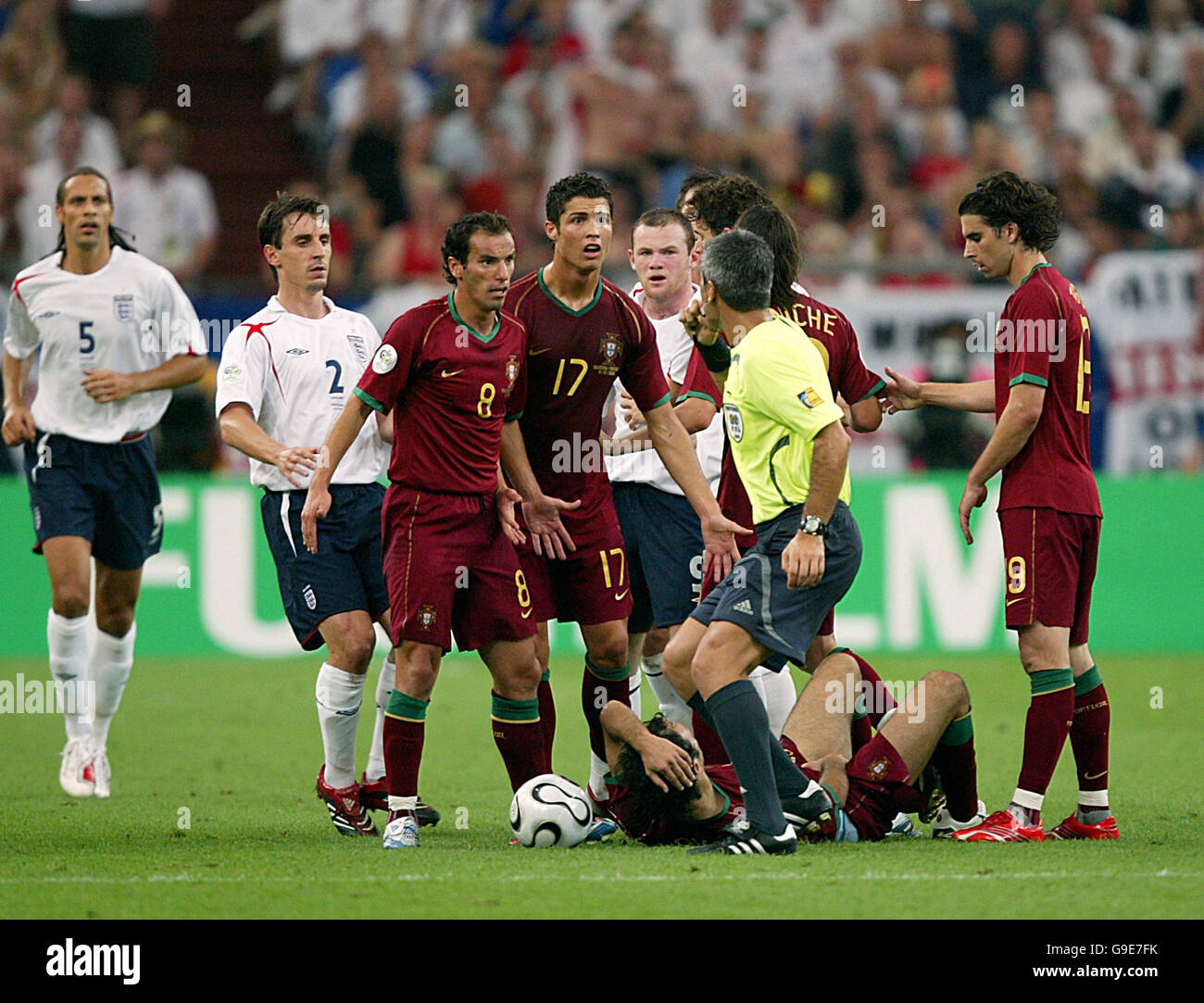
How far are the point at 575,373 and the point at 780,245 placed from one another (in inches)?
38.1

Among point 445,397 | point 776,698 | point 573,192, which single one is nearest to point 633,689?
point 776,698

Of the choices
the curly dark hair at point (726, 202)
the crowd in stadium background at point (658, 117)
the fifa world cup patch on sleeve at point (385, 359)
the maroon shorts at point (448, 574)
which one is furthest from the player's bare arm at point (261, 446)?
the crowd in stadium background at point (658, 117)

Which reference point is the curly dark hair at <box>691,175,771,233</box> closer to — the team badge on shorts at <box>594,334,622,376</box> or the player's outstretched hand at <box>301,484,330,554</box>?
the team badge on shorts at <box>594,334,622,376</box>

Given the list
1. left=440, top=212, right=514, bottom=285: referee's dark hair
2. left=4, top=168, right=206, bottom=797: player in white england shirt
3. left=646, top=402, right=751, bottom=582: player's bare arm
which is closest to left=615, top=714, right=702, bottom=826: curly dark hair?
left=646, top=402, right=751, bottom=582: player's bare arm

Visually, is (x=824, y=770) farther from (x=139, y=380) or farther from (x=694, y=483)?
(x=139, y=380)

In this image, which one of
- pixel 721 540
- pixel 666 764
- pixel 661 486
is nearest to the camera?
pixel 666 764

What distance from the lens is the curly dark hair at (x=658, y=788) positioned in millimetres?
6082

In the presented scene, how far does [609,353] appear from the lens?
686 centimetres

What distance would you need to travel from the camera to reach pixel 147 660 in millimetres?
12398

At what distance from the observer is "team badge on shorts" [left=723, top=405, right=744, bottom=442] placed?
609 cm

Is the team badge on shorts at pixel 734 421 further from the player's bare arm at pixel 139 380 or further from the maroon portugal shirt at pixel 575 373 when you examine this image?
the player's bare arm at pixel 139 380

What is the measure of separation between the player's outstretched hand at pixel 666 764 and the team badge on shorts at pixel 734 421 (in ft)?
3.61

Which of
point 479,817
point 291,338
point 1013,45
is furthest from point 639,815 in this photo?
point 1013,45
